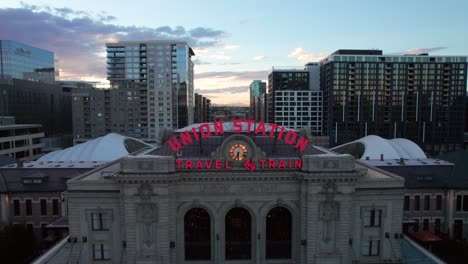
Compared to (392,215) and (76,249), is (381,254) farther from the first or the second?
(76,249)

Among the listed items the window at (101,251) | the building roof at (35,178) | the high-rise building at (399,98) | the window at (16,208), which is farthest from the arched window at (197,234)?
the high-rise building at (399,98)

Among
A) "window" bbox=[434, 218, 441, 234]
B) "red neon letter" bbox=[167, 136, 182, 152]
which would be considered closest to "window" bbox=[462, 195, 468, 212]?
"window" bbox=[434, 218, 441, 234]

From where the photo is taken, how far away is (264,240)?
41812mm

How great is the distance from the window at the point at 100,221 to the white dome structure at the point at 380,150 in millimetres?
58395

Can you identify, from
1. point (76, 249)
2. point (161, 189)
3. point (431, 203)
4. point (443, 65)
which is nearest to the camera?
point (161, 189)

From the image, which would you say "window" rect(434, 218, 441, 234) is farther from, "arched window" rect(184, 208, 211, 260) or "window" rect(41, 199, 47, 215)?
"window" rect(41, 199, 47, 215)

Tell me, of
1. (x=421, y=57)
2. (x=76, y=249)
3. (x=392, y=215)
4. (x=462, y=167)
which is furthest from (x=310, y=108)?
(x=76, y=249)

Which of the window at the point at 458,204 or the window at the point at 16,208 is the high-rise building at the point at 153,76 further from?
the window at the point at 458,204

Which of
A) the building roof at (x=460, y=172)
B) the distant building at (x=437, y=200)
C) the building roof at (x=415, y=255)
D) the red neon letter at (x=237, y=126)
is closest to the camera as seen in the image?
the red neon letter at (x=237, y=126)

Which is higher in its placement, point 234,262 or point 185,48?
point 185,48

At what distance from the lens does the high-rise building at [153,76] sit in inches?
6875

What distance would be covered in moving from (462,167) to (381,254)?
33563mm

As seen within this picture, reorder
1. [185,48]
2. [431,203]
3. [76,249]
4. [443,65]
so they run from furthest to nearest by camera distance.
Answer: [185,48] < [443,65] < [431,203] < [76,249]

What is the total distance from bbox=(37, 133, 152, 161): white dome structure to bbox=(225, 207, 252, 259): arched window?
44.2 metres
